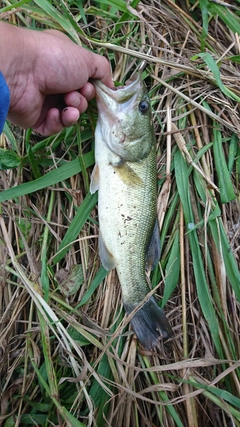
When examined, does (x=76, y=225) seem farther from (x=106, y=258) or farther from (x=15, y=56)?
(x=15, y=56)

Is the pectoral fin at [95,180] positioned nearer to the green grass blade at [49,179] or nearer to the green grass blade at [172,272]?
the green grass blade at [49,179]

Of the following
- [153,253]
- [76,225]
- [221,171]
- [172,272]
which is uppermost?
[221,171]

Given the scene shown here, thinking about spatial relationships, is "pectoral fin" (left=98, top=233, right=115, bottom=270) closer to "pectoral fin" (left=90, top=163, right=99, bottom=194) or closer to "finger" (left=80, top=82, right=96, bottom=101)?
"pectoral fin" (left=90, top=163, right=99, bottom=194)

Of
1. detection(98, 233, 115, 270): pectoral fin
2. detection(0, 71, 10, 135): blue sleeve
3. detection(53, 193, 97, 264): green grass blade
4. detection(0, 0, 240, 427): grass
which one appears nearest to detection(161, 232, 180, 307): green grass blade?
detection(0, 0, 240, 427): grass

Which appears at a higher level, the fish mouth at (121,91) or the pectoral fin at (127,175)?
the fish mouth at (121,91)

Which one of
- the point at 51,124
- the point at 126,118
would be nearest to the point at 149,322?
the point at 126,118

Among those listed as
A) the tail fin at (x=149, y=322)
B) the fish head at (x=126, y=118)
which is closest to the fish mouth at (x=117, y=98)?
the fish head at (x=126, y=118)
